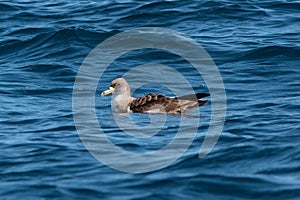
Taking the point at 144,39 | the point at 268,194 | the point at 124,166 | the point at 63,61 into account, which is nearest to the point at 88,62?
the point at 63,61

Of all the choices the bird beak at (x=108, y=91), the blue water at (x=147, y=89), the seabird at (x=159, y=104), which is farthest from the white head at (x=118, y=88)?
the blue water at (x=147, y=89)

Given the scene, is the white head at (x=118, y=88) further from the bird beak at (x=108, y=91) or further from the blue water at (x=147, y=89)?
the blue water at (x=147, y=89)

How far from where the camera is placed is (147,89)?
15.3 meters

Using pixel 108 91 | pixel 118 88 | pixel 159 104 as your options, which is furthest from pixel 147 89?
pixel 159 104

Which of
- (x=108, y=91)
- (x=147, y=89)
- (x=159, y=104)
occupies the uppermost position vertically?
(x=108, y=91)

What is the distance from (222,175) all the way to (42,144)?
304 cm

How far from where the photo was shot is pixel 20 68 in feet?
54.2

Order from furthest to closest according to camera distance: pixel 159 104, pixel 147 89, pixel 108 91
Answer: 1. pixel 147 89
2. pixel 108 91
3. pixel 159 104

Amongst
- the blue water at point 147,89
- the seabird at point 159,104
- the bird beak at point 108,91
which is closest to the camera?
the blue water at point 147,89

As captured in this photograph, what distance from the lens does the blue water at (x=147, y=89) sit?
30.6 feet

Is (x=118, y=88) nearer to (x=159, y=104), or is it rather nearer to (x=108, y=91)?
(x=108, y=91)

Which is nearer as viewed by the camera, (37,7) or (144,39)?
(144,39)

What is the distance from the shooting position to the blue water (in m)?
9.31

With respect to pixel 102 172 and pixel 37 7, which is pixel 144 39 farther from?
pixel 102 172
